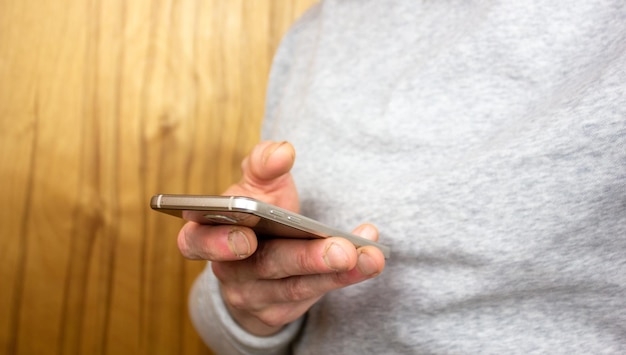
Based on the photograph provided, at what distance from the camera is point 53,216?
2.82ft

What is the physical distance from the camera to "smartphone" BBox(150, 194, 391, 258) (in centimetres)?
32

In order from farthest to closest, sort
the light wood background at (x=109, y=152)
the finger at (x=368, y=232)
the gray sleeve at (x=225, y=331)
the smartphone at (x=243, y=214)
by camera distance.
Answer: the light wood background at (x=109, y=152)
the gray sleeve at (x=225, y=331)
the finger at (x=368, y=232)
the smartphone at (x=243, y=214)

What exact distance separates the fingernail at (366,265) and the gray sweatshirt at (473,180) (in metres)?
0.11

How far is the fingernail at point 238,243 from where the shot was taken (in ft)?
1.36

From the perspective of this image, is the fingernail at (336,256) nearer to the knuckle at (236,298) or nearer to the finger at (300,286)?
the finger at (300,286)

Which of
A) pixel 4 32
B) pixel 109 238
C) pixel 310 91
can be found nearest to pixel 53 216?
pixel 109 238

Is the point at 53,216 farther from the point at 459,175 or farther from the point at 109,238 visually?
the point at 459,175

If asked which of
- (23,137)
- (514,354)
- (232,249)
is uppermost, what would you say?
(23,137)

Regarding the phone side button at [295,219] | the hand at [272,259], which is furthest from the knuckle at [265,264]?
the phone side button at [295,219]

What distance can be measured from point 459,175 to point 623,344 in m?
0.23

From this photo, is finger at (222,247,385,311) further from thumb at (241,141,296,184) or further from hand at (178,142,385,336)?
thumb at (241,141,296,184)

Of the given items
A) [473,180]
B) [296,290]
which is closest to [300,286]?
[296,290]

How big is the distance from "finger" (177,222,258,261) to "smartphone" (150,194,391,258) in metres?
0.01

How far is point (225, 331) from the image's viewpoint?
0.63m
